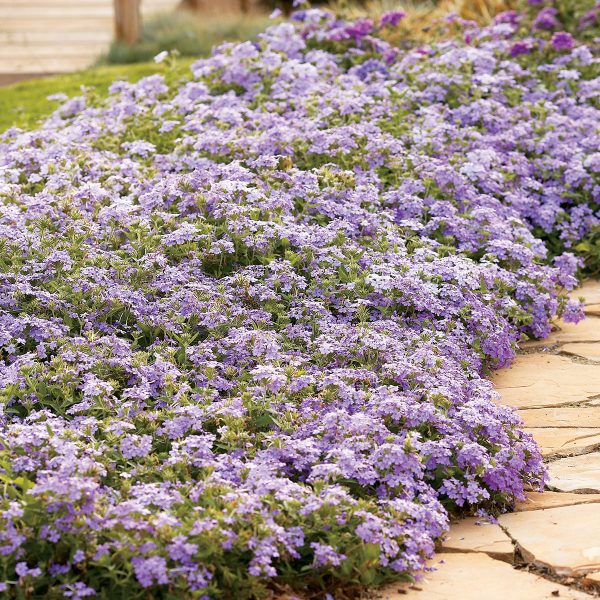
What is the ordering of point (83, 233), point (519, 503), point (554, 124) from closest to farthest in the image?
point (519, 503), point (83, 233), point (554, 124)

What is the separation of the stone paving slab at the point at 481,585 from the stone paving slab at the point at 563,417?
3.48 feet

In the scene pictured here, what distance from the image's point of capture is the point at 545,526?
3.67 meters

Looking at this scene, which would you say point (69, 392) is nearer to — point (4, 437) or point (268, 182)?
point (4, 437)

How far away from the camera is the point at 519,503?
3.86m

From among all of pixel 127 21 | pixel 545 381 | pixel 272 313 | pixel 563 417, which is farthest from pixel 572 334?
pixel 127 21

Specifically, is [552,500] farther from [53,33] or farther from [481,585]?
[53,33]

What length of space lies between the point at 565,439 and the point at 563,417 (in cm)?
19

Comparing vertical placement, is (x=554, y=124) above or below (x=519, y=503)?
above

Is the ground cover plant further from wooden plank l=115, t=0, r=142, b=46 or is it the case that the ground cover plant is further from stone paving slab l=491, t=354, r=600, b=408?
wooden plank l=115, t=0, r=142, b=46

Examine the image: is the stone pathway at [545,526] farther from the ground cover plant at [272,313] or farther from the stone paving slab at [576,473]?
the ground cover plant at [272,313]

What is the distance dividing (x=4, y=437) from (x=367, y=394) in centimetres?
125

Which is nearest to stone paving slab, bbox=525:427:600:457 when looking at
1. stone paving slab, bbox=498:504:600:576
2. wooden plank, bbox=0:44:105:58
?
stone paving slab, bbox=498:504:600:576

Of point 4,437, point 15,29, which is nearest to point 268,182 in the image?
point 4,437

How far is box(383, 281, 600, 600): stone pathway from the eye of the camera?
333 cm
